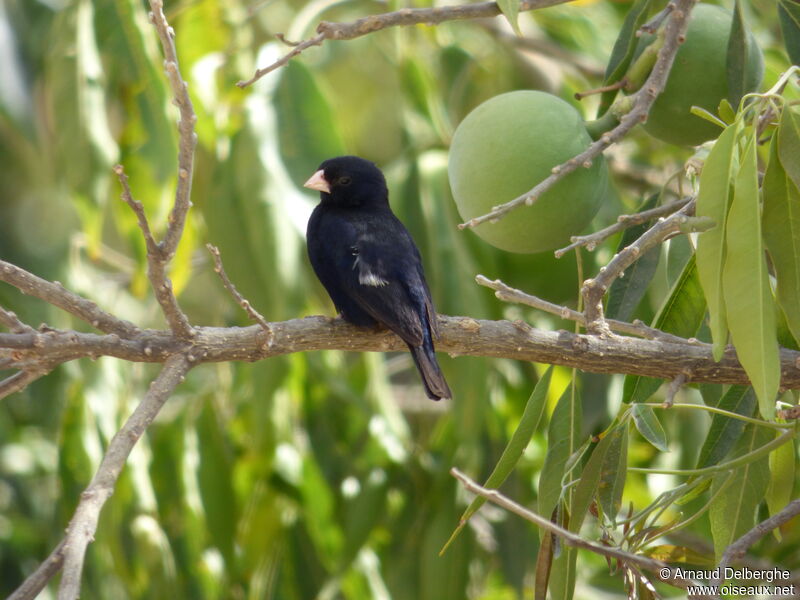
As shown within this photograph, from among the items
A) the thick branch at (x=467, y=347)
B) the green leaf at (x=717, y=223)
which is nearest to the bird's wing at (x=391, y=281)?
the thick branch at (x=467, y=347)

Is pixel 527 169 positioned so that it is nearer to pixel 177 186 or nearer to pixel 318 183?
pixel 177 186

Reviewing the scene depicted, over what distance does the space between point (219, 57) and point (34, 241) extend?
906mm

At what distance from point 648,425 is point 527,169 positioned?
1.65 ft

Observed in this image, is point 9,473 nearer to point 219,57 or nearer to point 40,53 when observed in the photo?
point 40,53

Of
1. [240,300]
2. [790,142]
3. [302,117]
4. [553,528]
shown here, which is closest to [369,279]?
[302,117]

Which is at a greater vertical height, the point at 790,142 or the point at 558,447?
the point at 790,142

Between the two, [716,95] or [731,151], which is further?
[716,95]

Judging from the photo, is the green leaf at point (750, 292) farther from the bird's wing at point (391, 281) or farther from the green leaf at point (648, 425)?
the bird's wing at point (391, 281)

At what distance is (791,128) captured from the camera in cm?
154

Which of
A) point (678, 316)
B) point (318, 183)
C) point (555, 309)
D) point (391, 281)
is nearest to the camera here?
point (555, 309)

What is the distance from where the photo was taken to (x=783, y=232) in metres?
1.57

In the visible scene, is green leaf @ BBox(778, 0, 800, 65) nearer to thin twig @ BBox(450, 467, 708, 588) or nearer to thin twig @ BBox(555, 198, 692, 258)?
thin twig @ BBox(555, 198, 692, 258)

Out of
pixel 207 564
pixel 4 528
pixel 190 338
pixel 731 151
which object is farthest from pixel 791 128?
pixel 4 528

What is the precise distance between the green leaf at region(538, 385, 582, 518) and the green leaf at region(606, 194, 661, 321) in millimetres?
199
